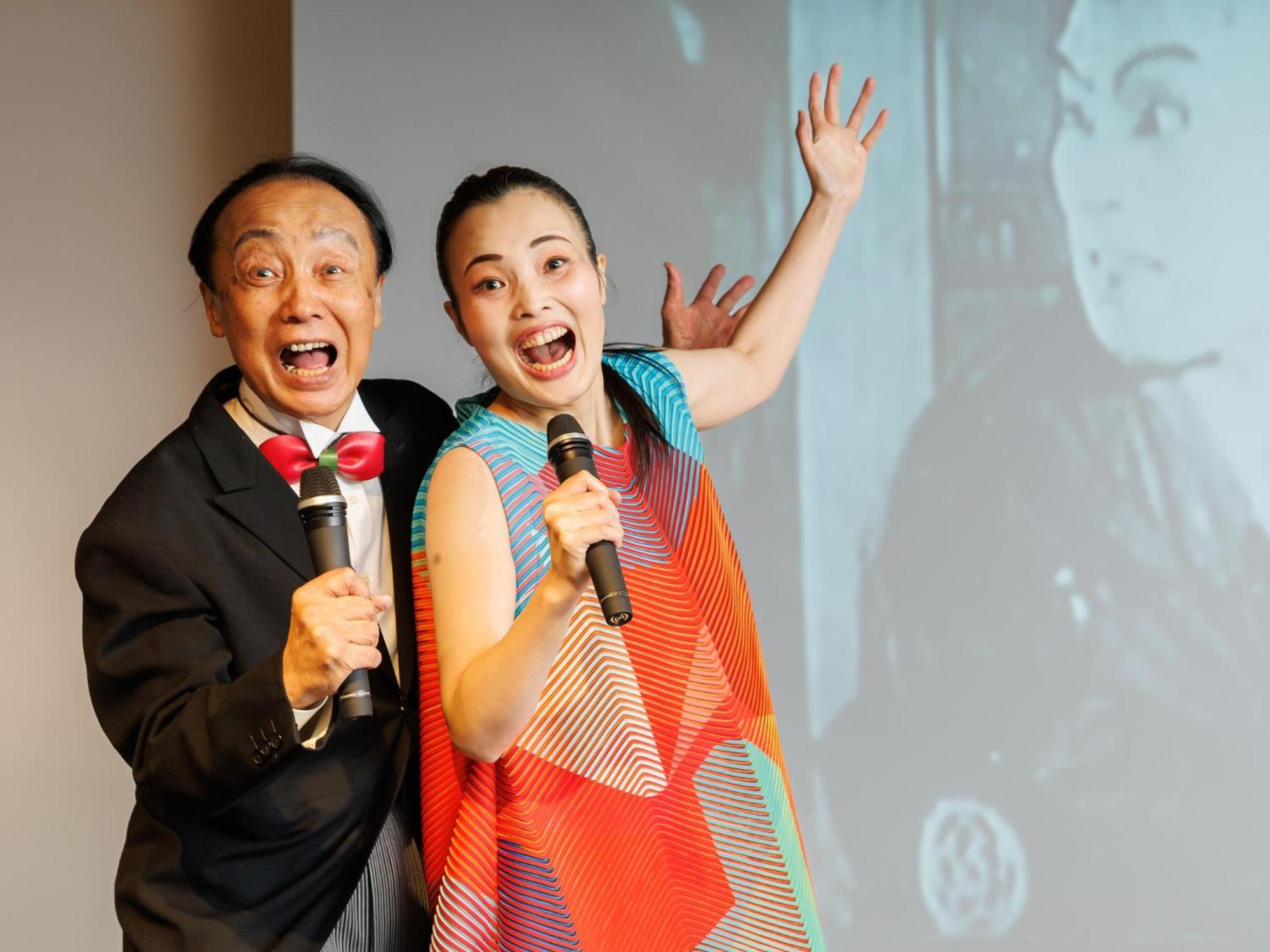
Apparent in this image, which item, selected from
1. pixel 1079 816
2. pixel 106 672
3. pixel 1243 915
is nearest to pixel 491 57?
pixel 106 672

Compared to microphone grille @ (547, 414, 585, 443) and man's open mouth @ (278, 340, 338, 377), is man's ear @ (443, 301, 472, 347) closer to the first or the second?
man's open mouth @ (278, 340, 338, 377)

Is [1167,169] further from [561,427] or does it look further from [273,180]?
[561,427]

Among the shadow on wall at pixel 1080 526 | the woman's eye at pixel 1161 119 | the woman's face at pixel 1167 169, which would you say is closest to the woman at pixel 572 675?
the shadow on wall at pixel 1080 526

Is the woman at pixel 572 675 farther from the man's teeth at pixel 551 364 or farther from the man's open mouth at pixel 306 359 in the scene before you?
the man's open mouth at pixel 306 359

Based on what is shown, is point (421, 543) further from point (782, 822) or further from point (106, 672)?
point (782, 822)

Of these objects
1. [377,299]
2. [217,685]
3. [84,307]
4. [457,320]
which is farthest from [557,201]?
[84,307]

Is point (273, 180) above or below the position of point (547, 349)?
above

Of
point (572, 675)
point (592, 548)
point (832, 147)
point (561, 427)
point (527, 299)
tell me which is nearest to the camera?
point (592, 548)

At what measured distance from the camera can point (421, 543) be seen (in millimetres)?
1547

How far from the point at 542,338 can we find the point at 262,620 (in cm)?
46

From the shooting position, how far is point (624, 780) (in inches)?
59.0

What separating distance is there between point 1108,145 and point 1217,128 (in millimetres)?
289

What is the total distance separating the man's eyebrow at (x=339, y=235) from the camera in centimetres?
172

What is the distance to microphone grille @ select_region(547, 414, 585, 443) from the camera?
52.1 inches
